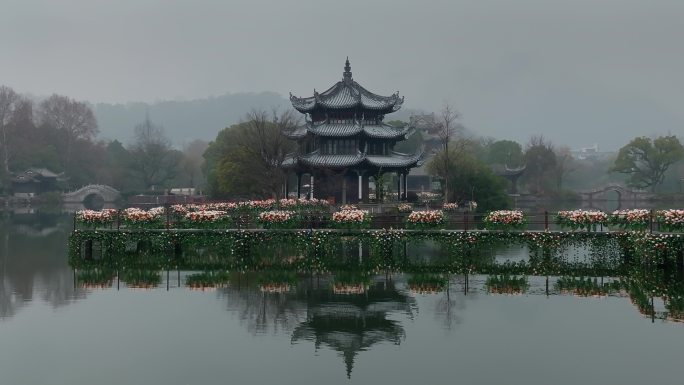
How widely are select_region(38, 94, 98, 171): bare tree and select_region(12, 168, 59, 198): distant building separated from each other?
792cm

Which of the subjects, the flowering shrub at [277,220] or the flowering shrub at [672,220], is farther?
the flowering shrub at [277,220]

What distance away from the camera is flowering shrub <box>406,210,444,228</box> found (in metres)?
29.9

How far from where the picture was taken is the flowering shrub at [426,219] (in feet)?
98.2

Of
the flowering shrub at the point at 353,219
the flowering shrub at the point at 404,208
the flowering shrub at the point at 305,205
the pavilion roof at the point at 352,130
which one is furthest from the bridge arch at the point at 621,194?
the flowering shrub at the point at 353,219

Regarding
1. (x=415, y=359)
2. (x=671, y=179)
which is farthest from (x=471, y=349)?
(x=671, y=179)

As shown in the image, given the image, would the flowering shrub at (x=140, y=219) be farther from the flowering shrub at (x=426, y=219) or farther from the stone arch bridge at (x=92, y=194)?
the stone arch bridge at (x=92, y=194)

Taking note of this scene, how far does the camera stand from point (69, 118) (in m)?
112

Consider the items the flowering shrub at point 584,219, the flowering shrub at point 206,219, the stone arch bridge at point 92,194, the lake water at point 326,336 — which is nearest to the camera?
the lake water at point 326,336

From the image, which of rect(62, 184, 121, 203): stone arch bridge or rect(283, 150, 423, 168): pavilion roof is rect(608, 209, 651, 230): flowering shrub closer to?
rect(283, 150, 423, 168): pavilion roof

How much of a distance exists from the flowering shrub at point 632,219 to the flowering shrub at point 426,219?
7.32m

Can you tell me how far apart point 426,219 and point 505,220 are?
346cm

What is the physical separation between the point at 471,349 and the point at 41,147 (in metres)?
101

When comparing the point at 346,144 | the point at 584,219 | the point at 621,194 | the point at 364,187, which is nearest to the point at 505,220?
the point at 584,219

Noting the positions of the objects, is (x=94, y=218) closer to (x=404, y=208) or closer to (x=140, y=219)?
(x=140, y=219)
